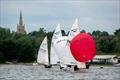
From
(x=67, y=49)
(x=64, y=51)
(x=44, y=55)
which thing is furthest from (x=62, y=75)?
(x=44, y=55)

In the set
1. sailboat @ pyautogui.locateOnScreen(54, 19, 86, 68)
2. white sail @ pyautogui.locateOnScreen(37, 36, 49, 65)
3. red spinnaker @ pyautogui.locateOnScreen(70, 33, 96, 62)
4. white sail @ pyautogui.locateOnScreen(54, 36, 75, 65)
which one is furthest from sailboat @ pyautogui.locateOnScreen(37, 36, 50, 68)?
red spinnaker @ pyautogui.locateOnScreen(70, 33, 96, 62)

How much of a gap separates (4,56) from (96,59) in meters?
25.0

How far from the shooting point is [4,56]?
14338 cm

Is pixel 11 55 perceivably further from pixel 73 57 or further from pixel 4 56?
pixel 73 57

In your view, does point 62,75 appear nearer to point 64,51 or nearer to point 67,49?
point 67,49

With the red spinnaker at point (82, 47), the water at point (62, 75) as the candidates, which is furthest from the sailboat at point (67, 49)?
the red spinnaker at point (82, 47)

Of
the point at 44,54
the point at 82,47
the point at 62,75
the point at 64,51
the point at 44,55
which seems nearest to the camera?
the point at 62,75

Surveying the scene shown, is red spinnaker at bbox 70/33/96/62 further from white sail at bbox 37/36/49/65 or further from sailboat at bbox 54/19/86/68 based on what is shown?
white sail at bbox 37/36/49/65

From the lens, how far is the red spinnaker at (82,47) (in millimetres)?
82812

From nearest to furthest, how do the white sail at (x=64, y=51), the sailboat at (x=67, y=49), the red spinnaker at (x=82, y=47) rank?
the red spinnaker at (x=82, y=47)
the sailboat at (x=67, y=49)
the white sail at (x=64, y=51)

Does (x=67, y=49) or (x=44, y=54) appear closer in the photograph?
(x=67, y=49)

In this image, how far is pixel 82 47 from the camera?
273ft

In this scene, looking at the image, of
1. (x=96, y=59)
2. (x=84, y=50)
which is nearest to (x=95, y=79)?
(x=84, y=50)

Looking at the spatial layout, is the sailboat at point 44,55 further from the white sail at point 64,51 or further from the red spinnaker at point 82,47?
the red spinnaker at point 82,47
